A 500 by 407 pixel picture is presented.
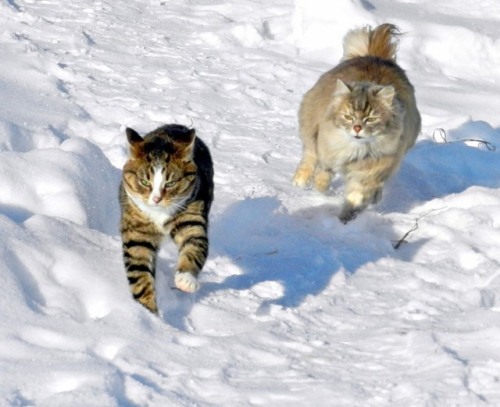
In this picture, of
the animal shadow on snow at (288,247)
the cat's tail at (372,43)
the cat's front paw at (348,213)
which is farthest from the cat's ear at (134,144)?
the cat's tail at (372,43)

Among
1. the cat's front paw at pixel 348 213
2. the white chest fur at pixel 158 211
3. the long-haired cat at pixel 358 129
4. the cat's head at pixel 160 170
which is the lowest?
the cat's front paw at pixel 348 213

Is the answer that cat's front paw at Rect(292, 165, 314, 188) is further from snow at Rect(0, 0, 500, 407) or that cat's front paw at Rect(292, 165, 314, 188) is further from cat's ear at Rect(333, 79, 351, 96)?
cat's ear at Rect(333, 79, 351, 96)

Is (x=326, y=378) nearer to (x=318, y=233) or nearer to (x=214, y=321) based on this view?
(x=214, y=321)

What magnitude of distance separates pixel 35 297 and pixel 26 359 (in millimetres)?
722

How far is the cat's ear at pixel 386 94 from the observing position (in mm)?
7895

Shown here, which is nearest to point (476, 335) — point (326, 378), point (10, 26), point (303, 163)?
point (326, 378)

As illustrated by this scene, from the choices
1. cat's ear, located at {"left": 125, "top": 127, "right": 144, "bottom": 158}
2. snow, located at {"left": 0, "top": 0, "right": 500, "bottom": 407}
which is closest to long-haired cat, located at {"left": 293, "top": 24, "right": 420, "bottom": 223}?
snow, located at {"left": 0, "top": 0, "right": 500, "bottom": 407}

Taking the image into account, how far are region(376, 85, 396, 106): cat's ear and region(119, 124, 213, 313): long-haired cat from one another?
8.38 ft

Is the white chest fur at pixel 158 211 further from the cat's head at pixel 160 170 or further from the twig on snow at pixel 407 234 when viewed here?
the twig on snow at pixel 407 234

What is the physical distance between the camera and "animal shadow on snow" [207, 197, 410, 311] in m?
6.33

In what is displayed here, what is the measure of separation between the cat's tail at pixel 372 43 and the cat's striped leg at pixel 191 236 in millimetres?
3791

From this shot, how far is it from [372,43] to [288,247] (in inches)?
110

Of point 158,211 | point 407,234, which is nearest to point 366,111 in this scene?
point 407,234

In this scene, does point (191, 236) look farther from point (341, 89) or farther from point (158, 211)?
point (341, 89)
